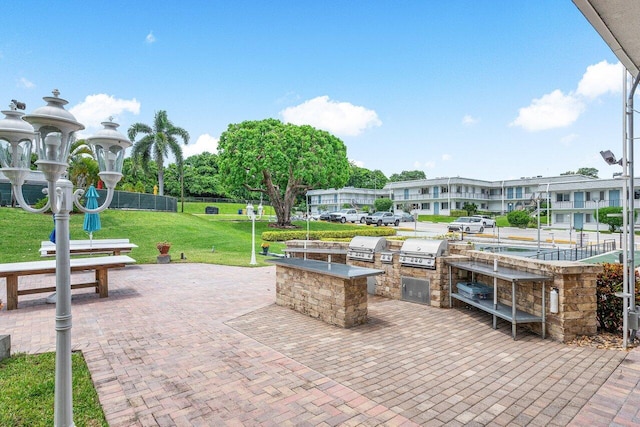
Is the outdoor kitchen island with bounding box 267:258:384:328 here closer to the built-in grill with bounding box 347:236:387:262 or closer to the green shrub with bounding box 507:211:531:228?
the built-in grill with bounding box 347:236:387:262

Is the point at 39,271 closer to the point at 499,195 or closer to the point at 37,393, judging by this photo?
the point at 37,393

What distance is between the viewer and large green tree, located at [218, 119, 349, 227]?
27125 millimetres

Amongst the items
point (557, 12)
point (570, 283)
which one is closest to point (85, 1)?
point (557, 12)

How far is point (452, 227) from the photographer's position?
29.9m

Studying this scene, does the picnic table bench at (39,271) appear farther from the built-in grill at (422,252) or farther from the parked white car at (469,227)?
the parked white car at (469,227)

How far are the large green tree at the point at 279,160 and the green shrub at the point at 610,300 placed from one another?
74.3 feet

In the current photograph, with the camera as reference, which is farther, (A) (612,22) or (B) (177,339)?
(B) (177,339)

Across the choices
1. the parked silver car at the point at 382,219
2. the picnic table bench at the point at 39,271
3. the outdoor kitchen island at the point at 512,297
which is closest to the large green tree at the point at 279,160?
the parked silver car at the point at 382,219

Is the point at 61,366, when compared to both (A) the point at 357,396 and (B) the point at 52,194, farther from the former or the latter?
(A) the point at 357,396

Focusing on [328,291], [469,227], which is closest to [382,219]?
[469,227]

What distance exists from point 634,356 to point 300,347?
187 inches

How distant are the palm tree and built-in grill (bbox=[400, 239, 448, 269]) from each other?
99.8ft

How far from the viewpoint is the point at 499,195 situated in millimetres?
51594

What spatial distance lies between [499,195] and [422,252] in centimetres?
5013
